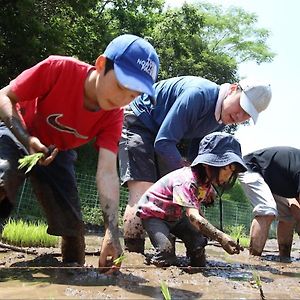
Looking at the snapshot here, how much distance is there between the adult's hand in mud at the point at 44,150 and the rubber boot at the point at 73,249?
0.99 m

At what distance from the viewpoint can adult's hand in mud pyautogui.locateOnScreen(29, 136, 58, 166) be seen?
244 centimetres

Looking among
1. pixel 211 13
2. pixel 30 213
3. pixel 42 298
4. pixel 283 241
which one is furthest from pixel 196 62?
pixel 42 298

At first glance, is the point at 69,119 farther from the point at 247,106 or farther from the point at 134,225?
the point at 247,106

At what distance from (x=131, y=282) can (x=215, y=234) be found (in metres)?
0.58

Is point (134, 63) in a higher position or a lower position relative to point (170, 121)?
higher

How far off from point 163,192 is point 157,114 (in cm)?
73

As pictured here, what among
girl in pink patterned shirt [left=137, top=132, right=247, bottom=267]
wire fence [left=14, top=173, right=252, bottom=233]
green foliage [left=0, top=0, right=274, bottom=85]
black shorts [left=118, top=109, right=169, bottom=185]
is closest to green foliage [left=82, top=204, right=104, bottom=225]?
wire fence [left=14, top=173, right=252, bottom=233]

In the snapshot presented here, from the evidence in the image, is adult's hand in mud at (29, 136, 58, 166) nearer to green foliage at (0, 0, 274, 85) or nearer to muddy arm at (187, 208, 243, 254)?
muddy arm at (187, 208, 243, 254)

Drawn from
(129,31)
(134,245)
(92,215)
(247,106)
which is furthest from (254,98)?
(129,31)

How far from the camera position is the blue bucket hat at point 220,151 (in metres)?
3.25

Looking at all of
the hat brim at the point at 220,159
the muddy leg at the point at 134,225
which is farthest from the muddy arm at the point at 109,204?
the muddy leg at the point at 134,225

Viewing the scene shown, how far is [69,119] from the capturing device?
2.94m

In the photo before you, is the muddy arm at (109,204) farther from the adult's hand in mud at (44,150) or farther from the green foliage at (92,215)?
the green foliage at (92,215)

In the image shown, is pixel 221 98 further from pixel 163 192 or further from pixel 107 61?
pixel 107 61
